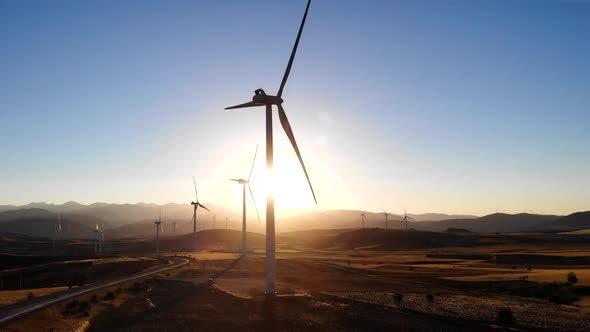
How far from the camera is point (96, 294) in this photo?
46.9m

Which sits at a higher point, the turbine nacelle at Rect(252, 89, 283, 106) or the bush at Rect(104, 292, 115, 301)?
the turbine nacelle at Rect(252, 89, 283, 106)

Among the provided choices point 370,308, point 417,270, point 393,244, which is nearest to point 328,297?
point 370,308

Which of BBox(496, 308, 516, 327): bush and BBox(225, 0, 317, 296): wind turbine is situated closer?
BBox(496, 308, 516, 327): bush

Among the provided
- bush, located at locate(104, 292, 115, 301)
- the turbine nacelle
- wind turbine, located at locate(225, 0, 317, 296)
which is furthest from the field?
the turbine nacelle

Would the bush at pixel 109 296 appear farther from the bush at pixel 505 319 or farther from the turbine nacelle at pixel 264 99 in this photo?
the bush at pixel 505 319

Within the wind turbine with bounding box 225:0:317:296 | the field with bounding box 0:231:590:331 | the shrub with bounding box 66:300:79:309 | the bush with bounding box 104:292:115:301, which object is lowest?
the field with bounding box 0:231:590:331

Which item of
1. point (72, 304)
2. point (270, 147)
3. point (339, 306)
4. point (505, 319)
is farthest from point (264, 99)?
point (505, 319)

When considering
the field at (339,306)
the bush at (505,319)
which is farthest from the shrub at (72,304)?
the bush at (505,319)

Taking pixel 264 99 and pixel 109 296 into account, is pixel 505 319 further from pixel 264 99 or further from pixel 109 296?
pixel 109 296

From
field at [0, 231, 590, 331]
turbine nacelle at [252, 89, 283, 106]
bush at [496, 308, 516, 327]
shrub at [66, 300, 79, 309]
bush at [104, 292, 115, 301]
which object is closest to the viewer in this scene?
field at [0, 231, 590, 331]

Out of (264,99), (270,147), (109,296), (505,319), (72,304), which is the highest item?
(264,99)

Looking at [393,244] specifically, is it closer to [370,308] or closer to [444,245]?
[444,245]

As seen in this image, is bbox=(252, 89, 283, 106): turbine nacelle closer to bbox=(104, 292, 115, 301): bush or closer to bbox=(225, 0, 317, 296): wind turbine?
bbox=(225, 0, 317, 296): wind turbine

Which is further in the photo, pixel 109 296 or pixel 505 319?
pixel 109 296
